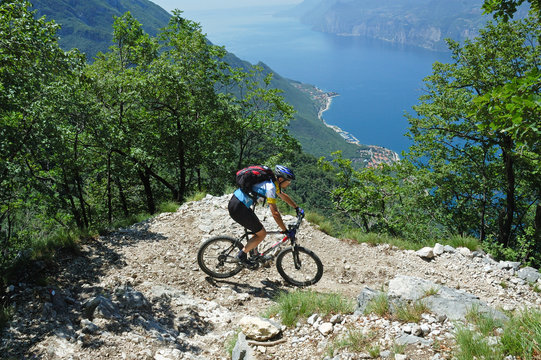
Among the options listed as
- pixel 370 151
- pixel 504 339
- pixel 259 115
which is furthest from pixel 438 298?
pixel 370 151

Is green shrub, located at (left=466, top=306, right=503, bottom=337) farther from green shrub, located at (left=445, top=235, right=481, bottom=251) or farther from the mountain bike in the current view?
green shrub, located at (left=445, top=235, right=481, bottom=251)

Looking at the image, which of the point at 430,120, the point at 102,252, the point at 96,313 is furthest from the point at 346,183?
the point at 96,313

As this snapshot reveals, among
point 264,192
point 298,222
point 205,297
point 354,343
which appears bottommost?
point 205,297

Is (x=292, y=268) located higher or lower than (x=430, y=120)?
lower

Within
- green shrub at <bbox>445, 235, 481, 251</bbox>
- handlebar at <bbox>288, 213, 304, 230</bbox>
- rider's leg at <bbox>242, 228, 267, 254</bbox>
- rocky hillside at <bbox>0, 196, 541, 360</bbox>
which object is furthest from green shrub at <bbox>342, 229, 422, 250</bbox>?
rider's leg at <bbox>242, 228, 267, 254</bbox>

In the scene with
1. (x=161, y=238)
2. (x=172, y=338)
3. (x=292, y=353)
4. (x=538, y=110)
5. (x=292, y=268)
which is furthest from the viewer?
(x=161, y=238)

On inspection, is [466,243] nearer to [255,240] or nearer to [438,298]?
[438,298]

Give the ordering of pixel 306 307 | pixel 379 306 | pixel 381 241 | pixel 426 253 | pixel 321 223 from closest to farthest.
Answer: pixel 379 306
pixel 306 307
pixel 426 253
pixel 381 241
pixel 321 223

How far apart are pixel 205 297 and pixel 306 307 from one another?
2.28 meters

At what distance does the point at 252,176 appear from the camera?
571 cm

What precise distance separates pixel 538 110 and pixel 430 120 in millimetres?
13799

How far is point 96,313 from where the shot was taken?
15.0 ft

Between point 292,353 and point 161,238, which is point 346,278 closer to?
point 292,353

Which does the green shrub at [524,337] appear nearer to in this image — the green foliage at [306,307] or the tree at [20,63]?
the green foliage at [306,307]
